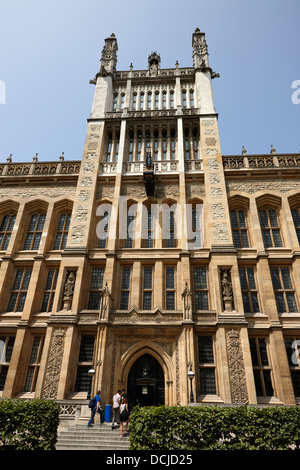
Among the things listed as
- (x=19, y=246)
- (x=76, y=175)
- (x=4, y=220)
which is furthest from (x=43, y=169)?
(x=19, y=246)

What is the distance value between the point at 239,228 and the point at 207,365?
8886 mm

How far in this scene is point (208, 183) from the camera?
1962 cm

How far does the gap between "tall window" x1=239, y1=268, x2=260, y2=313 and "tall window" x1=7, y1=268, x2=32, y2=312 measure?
→ 13.4 metres

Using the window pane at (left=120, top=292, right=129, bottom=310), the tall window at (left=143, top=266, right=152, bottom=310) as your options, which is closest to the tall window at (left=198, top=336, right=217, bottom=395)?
the tall window at (left=143, top=266, right=152, bottom=310)

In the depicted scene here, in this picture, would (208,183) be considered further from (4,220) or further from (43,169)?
(4,220)

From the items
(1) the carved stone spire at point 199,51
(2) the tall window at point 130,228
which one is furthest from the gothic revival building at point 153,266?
(1) the carved stone spire at point 199,51

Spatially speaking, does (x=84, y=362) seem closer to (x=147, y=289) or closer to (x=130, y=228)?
(x=147, y=289)

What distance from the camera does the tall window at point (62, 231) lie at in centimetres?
1947

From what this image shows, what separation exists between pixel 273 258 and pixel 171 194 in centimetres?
780

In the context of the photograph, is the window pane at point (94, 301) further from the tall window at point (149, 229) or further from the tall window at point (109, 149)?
the tall window at point (109, 149)

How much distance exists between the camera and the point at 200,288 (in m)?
17.0

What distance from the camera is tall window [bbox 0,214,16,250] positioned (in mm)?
20078

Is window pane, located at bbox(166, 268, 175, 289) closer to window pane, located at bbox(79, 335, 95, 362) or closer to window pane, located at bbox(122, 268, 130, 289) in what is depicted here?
window pane, located at bbox(122, 268, 130, 289)

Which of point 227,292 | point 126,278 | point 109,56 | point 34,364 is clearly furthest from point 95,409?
point 109,56
